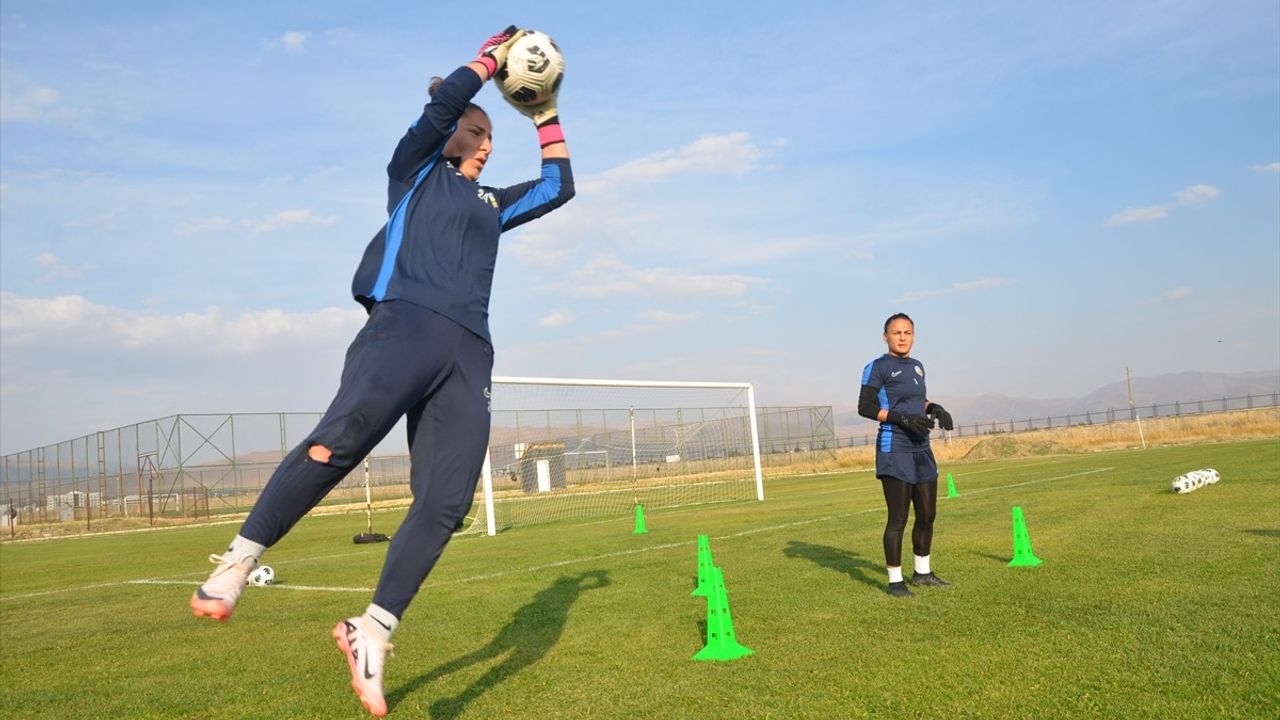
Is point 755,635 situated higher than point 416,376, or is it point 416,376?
point 416,376

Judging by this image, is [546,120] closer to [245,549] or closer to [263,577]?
[245,549]

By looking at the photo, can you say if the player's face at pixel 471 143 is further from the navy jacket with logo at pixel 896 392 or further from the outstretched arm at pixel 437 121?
the navy jacket with logo at pixel 896 392

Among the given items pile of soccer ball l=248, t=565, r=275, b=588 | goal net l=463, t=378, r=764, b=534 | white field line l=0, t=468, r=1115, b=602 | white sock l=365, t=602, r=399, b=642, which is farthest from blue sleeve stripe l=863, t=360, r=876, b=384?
goal net l=463, t=378, r=764, b=534

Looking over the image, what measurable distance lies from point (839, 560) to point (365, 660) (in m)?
7.12

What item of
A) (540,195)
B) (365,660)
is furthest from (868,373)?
(365,660)

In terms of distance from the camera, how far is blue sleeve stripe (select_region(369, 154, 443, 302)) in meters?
3.35

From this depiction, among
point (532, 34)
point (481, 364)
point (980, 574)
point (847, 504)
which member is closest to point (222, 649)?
point (481, 364)

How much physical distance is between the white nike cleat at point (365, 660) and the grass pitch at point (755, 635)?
1296 millimetres

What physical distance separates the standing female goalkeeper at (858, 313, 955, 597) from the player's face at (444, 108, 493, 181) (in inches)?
178

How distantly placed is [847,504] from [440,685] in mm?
14274

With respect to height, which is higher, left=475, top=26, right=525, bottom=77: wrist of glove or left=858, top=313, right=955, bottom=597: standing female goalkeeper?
left=475, top=26, right=525, bottom=77: wrist of glove

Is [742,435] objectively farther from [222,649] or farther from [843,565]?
[222,649]

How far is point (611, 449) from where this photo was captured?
2817 cm

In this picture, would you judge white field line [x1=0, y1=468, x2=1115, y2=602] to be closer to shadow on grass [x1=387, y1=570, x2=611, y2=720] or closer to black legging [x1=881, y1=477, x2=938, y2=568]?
shadow on grass [x1=387, y1=570, x2=611, y2=720]
